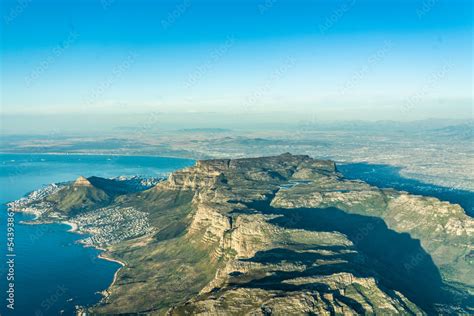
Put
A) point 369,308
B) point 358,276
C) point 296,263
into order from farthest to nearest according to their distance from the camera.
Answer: point 296,263, point 358,276, point 369,308

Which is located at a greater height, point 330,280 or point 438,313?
point 330,280

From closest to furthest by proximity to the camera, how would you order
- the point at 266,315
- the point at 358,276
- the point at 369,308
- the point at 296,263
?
the point at 266,315
the point at 369,308
the point at 358,276
the point at 296,263

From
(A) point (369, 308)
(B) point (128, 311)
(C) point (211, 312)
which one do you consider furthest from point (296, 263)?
(B) point (128, 311)

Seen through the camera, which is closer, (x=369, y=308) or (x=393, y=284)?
(x=369, y=308)

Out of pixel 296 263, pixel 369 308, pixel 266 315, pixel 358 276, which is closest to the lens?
pixel 266 315

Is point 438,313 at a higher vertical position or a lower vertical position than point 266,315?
lower

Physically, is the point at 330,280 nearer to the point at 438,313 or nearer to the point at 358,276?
the point at 358,276

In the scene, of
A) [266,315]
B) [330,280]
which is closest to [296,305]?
[266,315]

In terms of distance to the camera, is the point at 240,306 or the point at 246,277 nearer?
the point at 240,306

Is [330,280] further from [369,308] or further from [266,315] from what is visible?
[266,315]
